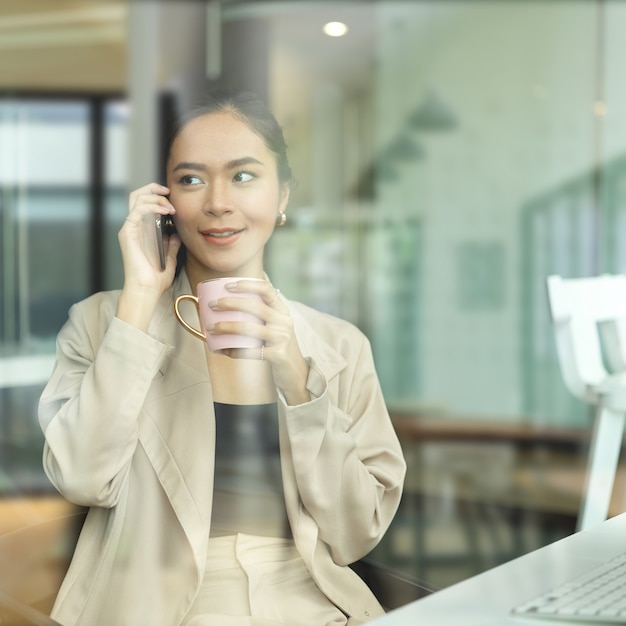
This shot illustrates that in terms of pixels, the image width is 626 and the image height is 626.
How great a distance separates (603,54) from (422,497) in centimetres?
175

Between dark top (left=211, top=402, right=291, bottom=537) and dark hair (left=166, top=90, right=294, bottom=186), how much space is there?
16 cm

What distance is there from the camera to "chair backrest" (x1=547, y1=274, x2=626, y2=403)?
955 millimetres

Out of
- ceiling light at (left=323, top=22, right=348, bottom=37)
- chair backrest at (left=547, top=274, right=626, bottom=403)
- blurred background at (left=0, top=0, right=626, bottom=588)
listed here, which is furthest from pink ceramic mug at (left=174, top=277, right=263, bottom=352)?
ceiling light at (left=323, top=22, right=348, bottom=37)

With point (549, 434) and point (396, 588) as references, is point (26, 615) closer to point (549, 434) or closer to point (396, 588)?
point (396, 588)

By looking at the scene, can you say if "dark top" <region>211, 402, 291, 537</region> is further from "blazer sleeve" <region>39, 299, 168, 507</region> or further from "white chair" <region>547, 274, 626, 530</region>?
"white chair" <region>547, 274, 626, 530</region>

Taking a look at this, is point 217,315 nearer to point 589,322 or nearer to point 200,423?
point 200,423

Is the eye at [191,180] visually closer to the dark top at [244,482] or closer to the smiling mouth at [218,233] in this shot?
the smiling mouth at [218,233]

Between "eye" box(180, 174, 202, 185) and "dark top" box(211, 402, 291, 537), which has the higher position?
"eye" box(180, 174, 202, 185)

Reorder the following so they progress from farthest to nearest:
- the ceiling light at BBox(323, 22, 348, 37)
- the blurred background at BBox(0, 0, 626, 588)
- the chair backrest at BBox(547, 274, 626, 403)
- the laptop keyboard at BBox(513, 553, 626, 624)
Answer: the ceiling light at BBox(323, 22, 348, 37)
the blurred background at BBox(0, 0, 626, 588)
the chair backrest at BBox(547, 274, 626, 403)
the laptop keyboard at BBox(513, 553, 626, 624)

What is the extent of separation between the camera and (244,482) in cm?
60

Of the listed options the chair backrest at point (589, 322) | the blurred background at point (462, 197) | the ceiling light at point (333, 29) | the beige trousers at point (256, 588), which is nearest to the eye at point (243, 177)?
the beige trousers at point (256, 588)

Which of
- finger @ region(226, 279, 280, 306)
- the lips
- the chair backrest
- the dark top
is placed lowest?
the dark top

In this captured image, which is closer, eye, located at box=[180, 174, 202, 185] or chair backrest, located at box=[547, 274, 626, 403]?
eye, located at box=[180, 174, 202, 185]

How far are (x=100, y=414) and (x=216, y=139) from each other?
0.60 ft
